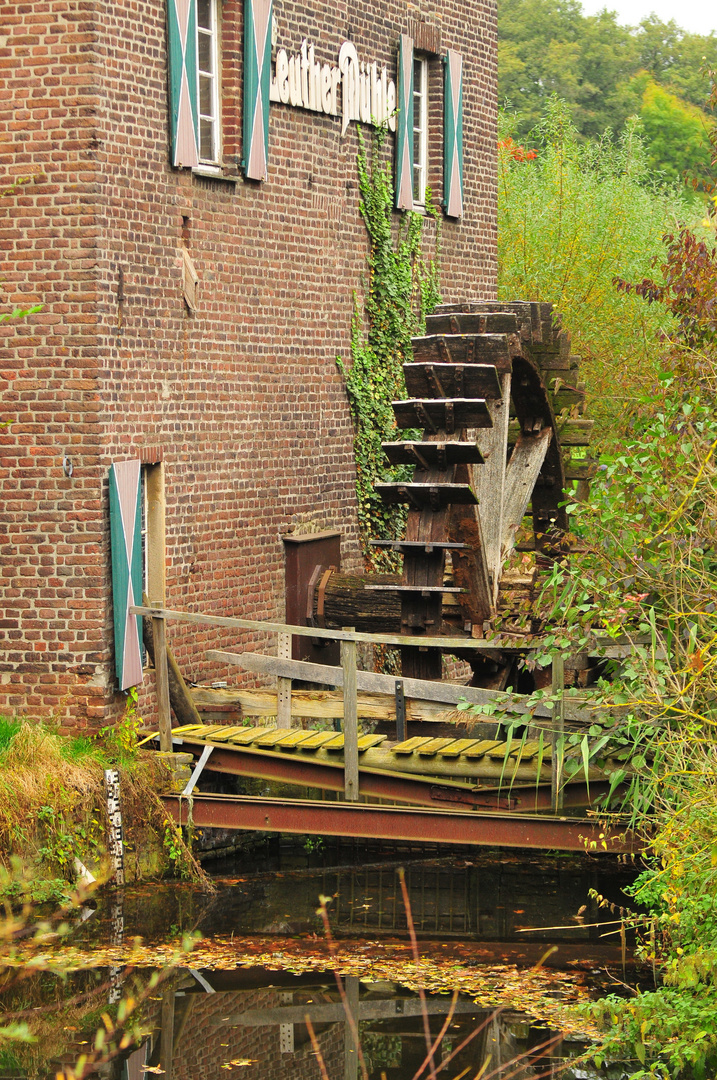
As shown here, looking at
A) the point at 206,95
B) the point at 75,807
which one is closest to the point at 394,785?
the point at 75,807

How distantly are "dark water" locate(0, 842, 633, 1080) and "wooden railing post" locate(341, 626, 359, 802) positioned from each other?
2.58 feet

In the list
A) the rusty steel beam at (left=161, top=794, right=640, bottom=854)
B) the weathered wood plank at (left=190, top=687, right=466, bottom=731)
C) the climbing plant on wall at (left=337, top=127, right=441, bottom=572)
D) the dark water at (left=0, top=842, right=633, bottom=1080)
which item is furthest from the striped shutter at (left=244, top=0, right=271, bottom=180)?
the dark water at (left=0, top=842, right=633, bottom=1080)

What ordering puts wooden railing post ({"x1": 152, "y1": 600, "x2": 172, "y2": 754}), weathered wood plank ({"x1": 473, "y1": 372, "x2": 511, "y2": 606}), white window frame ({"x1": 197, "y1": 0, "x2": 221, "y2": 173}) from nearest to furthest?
wooden railing post ({"x1": 152, "y1": 600, "x2": 172, "y2": 754}) < white window frame ({"x1": 197, "y1": 0, "x2": 221, "y2": 173}) < weathered wood plank ({"x1": 473, "y1": 372, "x2": 511, "y2": 606})

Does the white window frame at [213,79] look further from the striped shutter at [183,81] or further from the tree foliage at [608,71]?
the tree foliage at [608,71]

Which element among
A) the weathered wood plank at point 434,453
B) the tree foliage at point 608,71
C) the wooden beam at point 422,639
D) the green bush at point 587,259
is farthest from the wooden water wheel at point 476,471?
the tree foliage at point 608,71

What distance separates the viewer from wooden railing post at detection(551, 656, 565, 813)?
845 cm

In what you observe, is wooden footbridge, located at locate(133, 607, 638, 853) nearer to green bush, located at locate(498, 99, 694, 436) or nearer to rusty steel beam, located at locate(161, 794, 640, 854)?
rusty steel beam, located at locate(161, 794, 640, 854)

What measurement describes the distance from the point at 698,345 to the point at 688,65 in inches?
1891

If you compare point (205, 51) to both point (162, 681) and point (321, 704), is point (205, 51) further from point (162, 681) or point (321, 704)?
point (321, 704)

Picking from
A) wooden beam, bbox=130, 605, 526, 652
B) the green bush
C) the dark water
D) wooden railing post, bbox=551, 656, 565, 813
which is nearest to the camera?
the dark water

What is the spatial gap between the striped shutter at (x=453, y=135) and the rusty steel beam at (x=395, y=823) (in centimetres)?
808

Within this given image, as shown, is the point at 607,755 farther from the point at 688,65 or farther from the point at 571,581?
the point at 688,65

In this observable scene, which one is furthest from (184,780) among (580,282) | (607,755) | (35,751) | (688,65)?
(688,65)

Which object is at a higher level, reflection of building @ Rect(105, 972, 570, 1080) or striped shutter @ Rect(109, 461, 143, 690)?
striped shutter @ Rect(109, 461, 143, 690)
